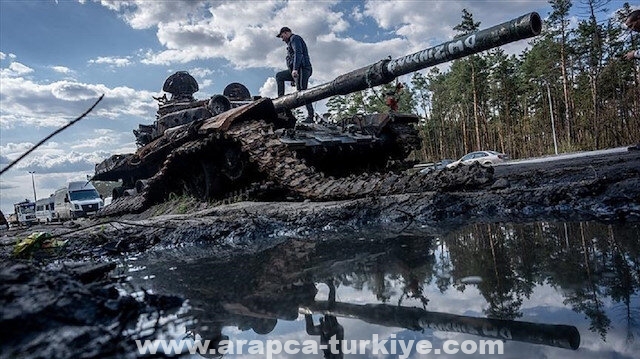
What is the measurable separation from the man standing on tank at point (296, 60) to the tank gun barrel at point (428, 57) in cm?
136

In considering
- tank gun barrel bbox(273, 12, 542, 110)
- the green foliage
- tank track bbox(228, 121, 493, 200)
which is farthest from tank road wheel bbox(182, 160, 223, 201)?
the green foliage

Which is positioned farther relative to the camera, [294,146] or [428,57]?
[294,146]

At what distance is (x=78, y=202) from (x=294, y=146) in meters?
21.1

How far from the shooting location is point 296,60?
8.30 m

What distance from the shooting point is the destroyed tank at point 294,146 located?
466 centimetres

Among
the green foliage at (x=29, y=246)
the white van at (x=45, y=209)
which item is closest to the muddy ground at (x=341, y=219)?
the green foliage at (x=29, y=246)

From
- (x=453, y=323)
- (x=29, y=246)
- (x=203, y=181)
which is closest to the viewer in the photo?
(x=453, y=323)

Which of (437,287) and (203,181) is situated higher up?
(203,181)

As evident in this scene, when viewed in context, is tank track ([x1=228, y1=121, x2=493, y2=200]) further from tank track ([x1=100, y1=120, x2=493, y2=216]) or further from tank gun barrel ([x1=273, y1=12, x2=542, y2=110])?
tank gun barrel ([x1=273, y1=12, x2=542, y2=110])

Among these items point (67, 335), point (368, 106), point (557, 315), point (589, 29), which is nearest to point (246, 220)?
point (67, 335)

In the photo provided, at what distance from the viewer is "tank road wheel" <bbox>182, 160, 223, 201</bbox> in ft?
22.9

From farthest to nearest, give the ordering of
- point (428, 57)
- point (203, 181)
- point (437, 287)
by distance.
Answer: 1. point (203, 181)
2. point (428, 57)
3. point (437, 287)

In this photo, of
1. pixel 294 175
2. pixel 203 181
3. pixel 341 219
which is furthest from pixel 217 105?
pixel 341 219

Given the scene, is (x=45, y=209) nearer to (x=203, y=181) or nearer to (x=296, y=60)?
(x=203, y=181)
